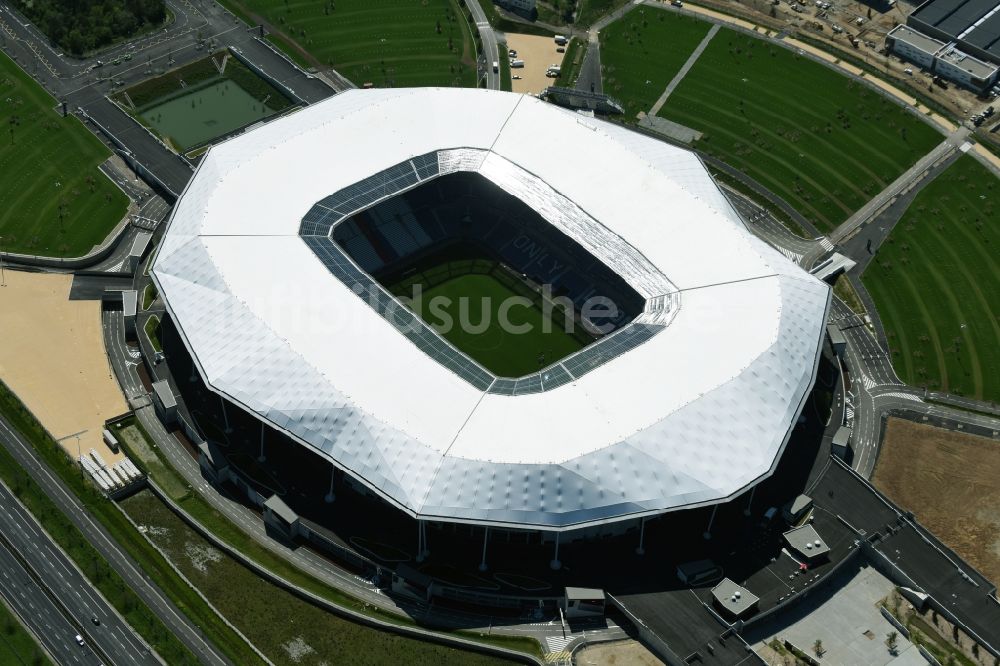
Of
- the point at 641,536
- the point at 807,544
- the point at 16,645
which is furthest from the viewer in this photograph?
the point at 807,544

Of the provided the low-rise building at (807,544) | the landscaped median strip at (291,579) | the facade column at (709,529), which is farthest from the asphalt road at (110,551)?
the low-rise building at (807,544)

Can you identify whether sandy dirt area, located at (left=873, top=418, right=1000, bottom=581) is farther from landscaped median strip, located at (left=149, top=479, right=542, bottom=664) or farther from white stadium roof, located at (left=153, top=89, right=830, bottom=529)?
landscaped median strip, located at (left=149, top=479, right=542, bottom=664)

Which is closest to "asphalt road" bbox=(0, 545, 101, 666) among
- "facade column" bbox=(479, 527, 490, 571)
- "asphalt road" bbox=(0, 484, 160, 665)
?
"asphalt road" bbox=(0, 484, 160, 665)

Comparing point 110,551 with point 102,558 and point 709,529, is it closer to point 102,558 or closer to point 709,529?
point 102,558

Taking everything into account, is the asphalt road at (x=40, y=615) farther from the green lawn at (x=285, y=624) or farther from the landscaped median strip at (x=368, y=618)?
the landscaped median strip at (x=368, y=618)

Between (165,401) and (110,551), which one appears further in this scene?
(165,401)

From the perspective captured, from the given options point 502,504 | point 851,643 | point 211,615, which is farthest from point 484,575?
point 851,643

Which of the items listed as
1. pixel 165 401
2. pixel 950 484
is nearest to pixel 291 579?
pixel 165 401
